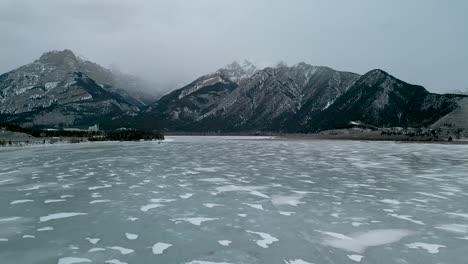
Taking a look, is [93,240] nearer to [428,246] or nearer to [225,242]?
[225,242]

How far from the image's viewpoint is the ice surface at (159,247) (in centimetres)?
1338

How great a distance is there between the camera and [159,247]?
1385 cm

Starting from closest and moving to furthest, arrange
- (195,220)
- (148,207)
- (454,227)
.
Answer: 1. (454,227)
2. (195,220)
3. (148,207)

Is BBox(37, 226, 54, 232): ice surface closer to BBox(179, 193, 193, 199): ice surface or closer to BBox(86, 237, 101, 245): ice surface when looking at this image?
BBox(86, 237, 101, 245): ice surface

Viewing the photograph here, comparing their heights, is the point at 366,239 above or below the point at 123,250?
above

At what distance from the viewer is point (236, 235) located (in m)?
15.4

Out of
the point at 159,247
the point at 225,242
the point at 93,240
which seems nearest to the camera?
the point at 159,247

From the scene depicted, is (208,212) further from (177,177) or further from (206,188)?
(177,177)

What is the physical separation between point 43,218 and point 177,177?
594 inches

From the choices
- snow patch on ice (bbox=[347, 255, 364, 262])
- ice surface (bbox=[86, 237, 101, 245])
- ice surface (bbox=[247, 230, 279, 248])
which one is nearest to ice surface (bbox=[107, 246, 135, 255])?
ice surface (bbox=[86, 237, 101, 245])

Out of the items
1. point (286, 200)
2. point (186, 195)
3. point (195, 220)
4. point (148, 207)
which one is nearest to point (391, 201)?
point (286, 200)

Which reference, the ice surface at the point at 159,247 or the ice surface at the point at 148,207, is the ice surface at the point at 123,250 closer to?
the ice surface at the point at 159,247

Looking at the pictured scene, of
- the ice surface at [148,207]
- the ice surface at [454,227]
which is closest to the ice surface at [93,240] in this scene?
the ice surface at [148,207]

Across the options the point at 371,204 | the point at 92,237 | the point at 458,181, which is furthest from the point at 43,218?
the point at 458,181
